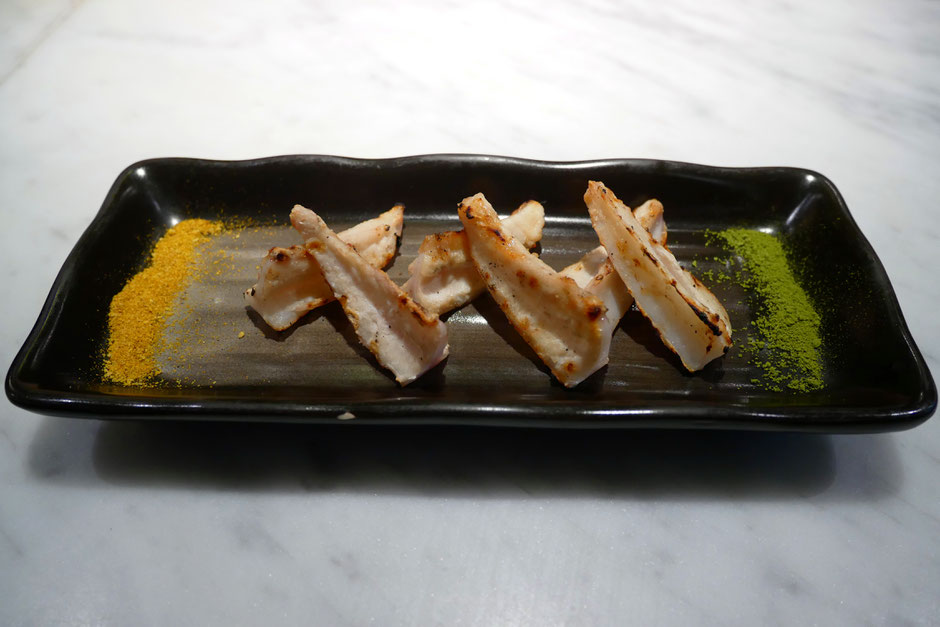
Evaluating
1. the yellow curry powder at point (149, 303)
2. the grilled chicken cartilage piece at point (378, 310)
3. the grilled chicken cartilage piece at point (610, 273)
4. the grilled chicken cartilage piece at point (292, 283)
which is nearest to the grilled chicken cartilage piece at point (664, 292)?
the grilled chicken cartilage piece at point (610, 273)

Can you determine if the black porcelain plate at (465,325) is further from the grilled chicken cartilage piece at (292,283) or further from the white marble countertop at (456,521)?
the white marble countertop at (456,521)

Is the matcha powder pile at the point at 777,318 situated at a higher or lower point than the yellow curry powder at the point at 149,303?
higher

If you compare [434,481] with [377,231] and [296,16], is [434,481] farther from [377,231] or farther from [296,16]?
[296,16]

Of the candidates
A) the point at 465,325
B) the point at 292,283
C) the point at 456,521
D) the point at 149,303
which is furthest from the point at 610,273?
the point at 149,303

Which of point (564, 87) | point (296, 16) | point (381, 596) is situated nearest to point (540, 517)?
point (381, 596)

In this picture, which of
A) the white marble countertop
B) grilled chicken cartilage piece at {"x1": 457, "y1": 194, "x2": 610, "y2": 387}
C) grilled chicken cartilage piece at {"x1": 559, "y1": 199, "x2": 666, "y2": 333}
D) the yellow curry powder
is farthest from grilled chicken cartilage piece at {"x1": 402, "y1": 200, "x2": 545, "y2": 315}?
the yellow curry powder

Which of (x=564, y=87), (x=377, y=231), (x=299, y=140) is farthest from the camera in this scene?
(x=564, y=87)

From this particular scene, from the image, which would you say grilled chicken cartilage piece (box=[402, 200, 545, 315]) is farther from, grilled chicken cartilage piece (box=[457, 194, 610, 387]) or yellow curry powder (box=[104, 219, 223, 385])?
yellow curry powder (box=[104, 219, 223, 385])
